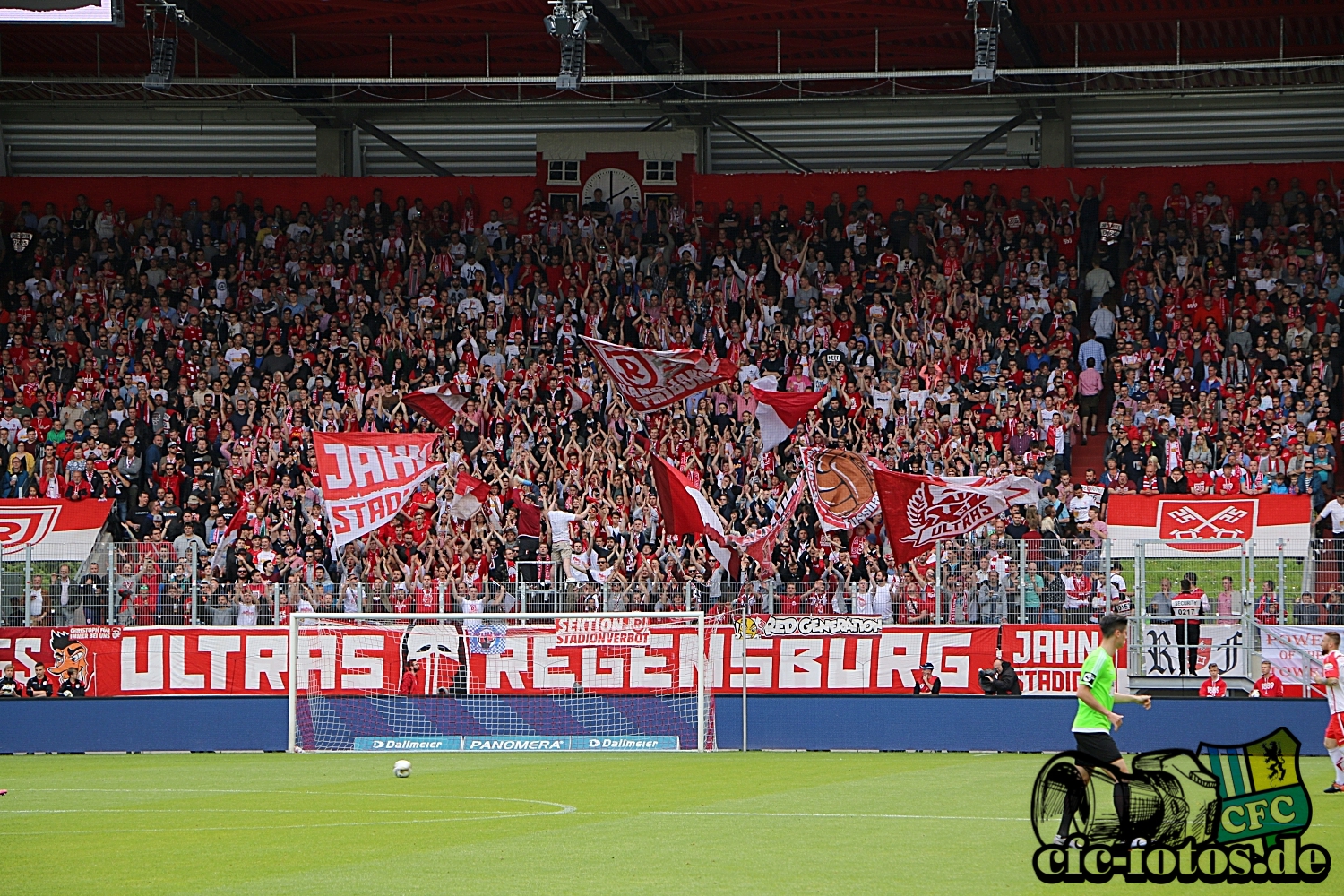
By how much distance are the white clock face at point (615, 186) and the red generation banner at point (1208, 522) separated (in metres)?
16.2

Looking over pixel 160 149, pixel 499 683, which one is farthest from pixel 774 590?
pixel 160 149

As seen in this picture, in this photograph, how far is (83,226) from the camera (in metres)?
41.1

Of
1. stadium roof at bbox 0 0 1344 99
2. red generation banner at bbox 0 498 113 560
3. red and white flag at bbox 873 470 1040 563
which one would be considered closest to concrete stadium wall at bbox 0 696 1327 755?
red and white flag at bbox 873 470 1040 563

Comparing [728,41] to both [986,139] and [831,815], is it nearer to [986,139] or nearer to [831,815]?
[986,139]

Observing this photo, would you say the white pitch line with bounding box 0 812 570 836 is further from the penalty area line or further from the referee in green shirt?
the referee in green shirt

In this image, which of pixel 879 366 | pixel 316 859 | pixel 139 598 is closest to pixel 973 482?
pixel 879 366

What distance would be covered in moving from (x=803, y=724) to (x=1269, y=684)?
707 centimetres

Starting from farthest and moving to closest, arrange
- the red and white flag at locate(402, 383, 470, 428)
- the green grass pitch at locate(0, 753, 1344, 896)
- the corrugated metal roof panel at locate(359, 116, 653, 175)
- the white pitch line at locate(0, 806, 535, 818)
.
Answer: the corrugated metal roof panel at locate(359, 116, 653, 175), the red and white flag at locate(402, 383, 470, 428), the white pitch line at locate(0, 806, 535, 818), the green grass pitch at locate(0, 753, 1344, 896)

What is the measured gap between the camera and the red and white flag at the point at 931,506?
1124 inches

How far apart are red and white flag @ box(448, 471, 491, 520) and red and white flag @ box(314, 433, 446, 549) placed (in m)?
1.87

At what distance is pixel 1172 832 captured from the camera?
11.7 m

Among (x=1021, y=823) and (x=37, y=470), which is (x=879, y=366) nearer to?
(x=37, y=470)

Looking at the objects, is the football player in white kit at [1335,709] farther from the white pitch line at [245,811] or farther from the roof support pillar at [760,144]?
the roof support pillar at [760,144]

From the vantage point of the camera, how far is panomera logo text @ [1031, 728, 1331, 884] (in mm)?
10000
